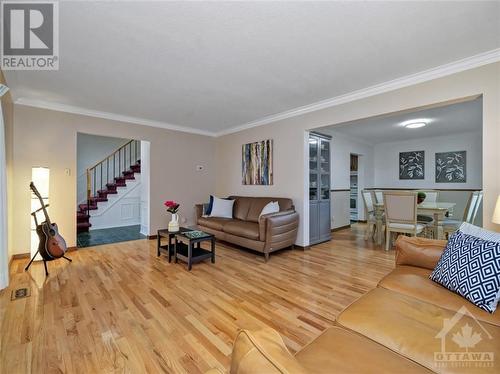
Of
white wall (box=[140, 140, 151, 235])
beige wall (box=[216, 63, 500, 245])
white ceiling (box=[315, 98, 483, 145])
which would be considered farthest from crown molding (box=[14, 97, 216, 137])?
white ceiling (box=[315, 98, 483, 145])

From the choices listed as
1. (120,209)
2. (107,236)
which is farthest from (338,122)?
(120,209)

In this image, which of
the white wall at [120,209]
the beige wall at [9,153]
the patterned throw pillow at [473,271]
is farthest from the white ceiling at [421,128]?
the white wall at [120,209]

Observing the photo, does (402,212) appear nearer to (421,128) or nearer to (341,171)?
(341,171)

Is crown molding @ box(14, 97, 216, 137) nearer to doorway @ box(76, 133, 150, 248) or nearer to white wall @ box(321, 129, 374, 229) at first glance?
doorway @ box(76, 133, 150, 248)

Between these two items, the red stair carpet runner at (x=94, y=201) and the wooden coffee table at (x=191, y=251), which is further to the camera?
the red stair carpet runner at (x=94, y=201)

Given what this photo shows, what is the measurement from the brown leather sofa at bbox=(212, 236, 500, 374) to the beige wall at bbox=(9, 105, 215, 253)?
452 centimetres

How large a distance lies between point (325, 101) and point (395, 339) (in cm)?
344

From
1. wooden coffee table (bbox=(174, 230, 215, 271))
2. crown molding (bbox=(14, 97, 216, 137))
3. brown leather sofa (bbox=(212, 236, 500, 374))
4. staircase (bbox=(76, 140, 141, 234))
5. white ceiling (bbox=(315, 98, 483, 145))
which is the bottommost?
wooden coffee table (bbox=(174, 230, 215, 271))

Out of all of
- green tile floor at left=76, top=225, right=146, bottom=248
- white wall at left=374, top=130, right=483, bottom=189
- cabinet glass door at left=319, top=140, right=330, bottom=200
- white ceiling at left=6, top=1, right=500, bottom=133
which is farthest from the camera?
white wall at left=374, top=130, right=483, bottom=189

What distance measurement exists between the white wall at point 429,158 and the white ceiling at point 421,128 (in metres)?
0.31

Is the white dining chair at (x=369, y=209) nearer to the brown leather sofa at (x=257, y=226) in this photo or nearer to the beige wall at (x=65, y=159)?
the brown leather sofa at (x=257, y=226)

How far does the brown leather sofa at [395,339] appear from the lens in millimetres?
567

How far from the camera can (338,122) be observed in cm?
368

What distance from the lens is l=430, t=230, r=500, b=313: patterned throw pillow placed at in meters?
1.32
